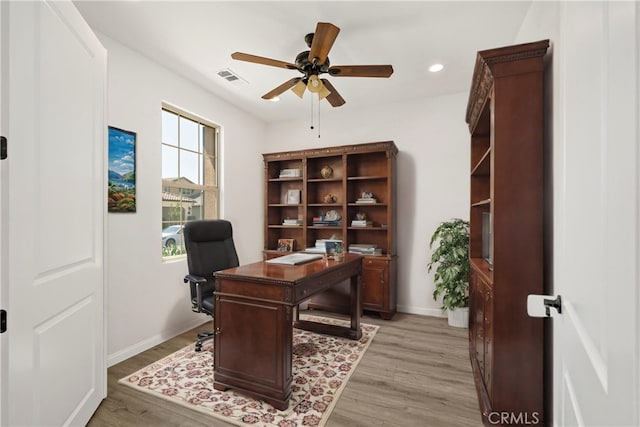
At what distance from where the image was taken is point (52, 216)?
4.75 ft

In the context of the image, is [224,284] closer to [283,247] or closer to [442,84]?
[283,247]

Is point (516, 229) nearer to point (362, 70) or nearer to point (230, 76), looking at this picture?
point (362, 70)

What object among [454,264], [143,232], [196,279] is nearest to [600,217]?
[196,279]

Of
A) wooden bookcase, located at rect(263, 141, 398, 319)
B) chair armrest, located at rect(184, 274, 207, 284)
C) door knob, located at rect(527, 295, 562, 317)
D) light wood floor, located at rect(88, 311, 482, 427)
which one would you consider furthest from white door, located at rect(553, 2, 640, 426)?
wooden bookcase, located at rect(263, 141, 398, 319)

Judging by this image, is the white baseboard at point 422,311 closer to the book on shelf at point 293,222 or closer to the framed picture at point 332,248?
the framed picture at point 332,248

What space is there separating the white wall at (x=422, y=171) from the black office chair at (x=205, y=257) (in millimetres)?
2216

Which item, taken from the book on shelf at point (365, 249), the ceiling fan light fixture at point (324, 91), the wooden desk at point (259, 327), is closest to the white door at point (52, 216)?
the wooden desk at point (259, 327)

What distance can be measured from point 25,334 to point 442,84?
3992mm

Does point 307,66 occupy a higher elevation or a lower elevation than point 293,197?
higher

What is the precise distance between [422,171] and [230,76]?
102 inches

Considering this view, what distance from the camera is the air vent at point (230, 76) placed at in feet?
10.3

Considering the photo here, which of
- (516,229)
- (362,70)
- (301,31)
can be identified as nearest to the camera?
(516,229)

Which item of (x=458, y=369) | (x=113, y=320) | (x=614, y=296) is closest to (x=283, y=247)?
(x=113, y=320)

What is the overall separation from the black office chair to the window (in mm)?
665
